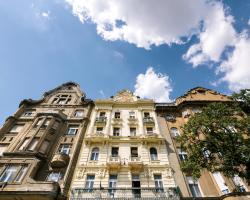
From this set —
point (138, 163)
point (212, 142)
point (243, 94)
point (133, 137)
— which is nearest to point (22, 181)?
point (138, 163)

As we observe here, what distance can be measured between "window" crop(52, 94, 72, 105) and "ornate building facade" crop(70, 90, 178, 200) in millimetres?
5857

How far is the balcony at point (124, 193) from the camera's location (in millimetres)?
15845

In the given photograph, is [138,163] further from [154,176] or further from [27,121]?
[27,121]

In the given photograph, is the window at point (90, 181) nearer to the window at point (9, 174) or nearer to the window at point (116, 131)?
the window at point (116, 131)

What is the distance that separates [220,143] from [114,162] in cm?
1081

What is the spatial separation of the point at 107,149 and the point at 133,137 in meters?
3.74

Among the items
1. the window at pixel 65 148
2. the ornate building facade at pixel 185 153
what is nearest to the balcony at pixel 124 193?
the ornate building facade at pixel 185 153

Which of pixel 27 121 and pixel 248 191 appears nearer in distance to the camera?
pixel 248 191

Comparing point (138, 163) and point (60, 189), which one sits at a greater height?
point (138, 163)

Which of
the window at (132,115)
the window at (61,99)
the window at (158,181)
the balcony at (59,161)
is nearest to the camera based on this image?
the window at (158,181)

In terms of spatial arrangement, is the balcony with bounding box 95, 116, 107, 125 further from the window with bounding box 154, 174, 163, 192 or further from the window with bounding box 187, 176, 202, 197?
the window with bounding box 187, 176, 202, 197

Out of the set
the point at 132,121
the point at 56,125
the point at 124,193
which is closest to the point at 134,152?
the point at 132,121

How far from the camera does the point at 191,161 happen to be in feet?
51.7

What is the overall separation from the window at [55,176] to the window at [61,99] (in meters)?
14.0
